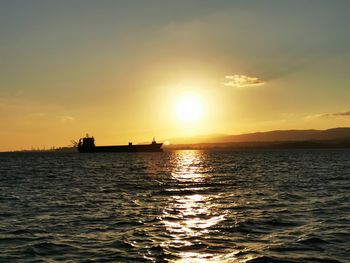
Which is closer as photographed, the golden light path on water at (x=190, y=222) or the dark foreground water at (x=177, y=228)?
the golden light path on water at (x=190, y=222)

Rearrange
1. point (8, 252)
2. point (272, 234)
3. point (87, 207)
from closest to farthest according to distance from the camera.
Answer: point (8, 252) < point (272, 234) < point (87, 207)

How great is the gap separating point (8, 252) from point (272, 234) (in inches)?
503

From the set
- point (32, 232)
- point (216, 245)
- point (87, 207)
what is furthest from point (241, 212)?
point (32, 232)

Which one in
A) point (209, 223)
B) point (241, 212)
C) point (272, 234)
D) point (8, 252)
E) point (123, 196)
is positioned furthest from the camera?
point (123, 196)

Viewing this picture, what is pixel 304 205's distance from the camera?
30.6 meters

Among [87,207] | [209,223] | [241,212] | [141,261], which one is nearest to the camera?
[141,261]

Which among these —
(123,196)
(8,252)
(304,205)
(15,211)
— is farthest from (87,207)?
(304,205)

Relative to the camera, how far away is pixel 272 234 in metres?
20.8

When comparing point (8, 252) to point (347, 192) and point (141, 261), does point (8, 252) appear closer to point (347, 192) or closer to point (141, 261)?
point (141, 261)

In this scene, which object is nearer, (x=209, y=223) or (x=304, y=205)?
(x=209, y=223)

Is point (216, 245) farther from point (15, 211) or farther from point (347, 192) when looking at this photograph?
point (347, 192)

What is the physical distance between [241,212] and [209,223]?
4231 millimetres

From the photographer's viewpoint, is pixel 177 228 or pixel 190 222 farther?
pixel 190 222

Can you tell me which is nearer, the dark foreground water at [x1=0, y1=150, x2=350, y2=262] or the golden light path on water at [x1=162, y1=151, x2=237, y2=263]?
the golden light path on water at [x1=162, y1=151, x2=237, y2=263]
